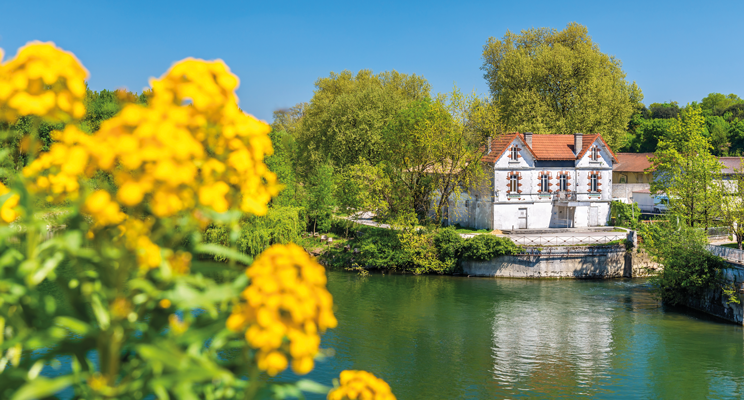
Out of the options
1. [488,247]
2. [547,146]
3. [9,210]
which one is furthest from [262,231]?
[9,210]

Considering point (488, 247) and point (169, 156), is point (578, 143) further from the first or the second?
point (169, 156)

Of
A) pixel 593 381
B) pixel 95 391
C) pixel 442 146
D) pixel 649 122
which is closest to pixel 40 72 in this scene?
pixel 95 391

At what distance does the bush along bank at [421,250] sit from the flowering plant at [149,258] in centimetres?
3501

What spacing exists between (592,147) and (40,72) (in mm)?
46587

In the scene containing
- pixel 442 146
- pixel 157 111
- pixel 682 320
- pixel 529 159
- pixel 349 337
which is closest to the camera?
pixel 157 111

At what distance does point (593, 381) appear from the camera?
64.9 ft

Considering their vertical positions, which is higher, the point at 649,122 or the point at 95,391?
the point at 649,122

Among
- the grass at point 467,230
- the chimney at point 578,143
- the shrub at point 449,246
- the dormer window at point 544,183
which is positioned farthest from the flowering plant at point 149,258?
the chimney at point 578,143

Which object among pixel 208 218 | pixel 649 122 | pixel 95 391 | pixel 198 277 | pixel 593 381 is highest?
pixel 649 122

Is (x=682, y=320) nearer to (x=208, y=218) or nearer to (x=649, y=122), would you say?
(x=208, y=218)

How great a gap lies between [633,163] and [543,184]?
1025 inches

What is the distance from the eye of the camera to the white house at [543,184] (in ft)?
143

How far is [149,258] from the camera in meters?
2.31

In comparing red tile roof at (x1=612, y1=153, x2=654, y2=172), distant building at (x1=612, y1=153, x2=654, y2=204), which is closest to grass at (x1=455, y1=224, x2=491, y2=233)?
distant building at (x1=612, y1=153, x2=654, y2=204)
